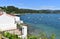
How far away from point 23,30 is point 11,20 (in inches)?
134

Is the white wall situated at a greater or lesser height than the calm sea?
greater

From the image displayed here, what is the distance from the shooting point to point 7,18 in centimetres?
2005

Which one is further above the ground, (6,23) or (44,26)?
(6,23)

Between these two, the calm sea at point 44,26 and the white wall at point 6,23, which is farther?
the calm sea at point 44,26

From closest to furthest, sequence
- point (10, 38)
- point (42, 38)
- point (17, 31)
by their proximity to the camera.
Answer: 1. point (10, 38)
2. point (42, 38)
3. point (17, 31)

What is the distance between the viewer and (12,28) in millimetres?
19469

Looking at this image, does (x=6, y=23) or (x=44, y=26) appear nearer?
(x=6, y=23)

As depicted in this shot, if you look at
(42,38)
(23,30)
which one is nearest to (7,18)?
(23,30)

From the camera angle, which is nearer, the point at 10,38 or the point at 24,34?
the point at 10,38

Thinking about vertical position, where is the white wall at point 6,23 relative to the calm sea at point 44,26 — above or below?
above

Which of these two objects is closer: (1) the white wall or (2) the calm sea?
(1) the white wall

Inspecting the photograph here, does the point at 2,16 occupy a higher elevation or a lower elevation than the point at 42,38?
higher

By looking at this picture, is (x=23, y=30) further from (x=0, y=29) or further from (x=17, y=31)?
(x=0, y=29)

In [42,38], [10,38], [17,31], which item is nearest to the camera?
[10,38]
